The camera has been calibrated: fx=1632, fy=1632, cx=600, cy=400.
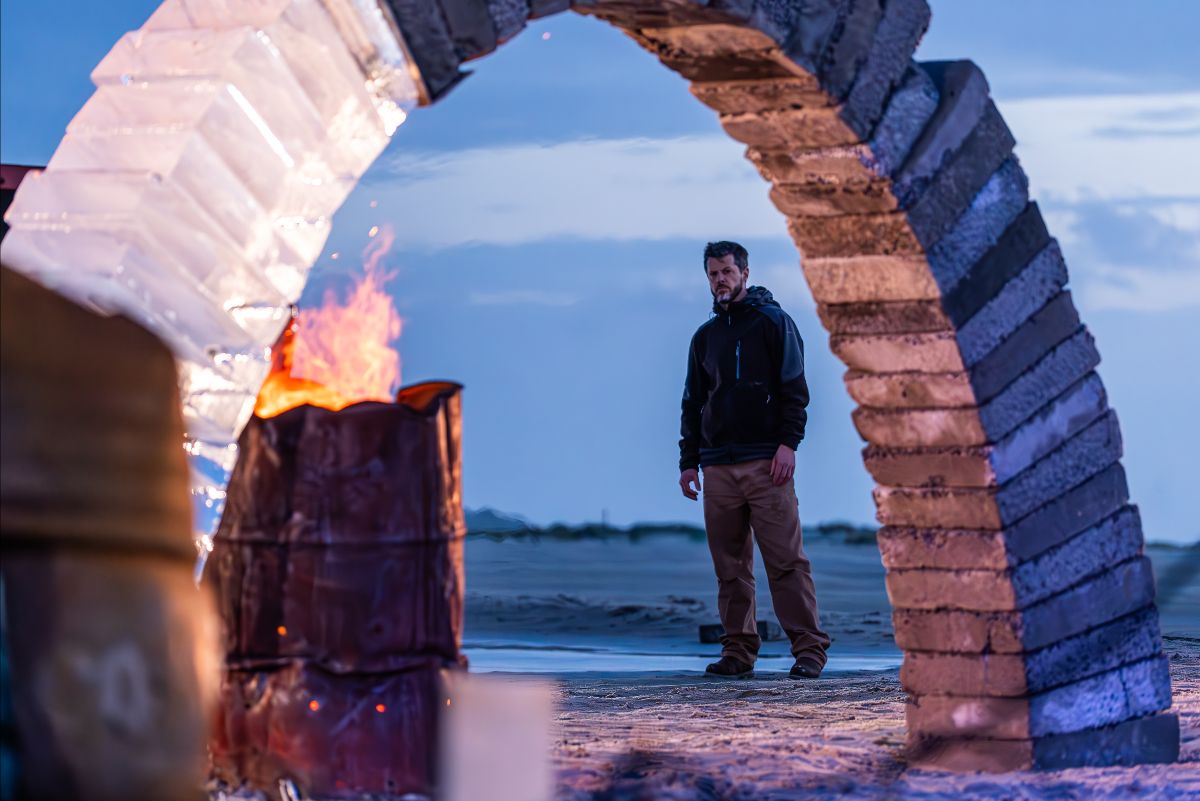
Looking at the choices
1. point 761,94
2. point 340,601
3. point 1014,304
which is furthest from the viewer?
point 1014,304

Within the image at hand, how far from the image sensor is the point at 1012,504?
15.9 feet

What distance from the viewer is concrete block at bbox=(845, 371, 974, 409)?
484 cm

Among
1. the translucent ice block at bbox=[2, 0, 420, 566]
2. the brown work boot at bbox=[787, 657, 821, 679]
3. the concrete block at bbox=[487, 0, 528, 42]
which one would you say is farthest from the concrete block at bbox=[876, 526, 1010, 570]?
the brown work boot at bbox=[787, 657, 821, 679]

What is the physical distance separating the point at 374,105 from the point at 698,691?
384 centimetres

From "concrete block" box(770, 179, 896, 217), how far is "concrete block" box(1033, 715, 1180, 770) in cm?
168

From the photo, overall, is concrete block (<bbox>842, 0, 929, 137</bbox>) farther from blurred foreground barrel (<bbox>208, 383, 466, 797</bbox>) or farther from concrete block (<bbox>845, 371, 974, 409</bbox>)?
blurred foreground barrel (<bbox>208, 383, 466, 797</bbox>)

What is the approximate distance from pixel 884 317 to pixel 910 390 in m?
0.24

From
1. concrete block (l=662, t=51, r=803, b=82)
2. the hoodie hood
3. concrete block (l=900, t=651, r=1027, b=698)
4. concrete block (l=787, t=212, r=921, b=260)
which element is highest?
the hoodie hood

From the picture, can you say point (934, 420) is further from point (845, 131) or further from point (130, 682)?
point (130, 682)

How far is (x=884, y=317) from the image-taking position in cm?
489

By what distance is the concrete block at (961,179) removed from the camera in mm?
4742

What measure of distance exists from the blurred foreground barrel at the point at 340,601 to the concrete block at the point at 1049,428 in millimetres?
1751

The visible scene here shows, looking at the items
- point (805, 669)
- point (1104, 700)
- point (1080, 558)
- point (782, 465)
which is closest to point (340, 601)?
point (1080, 558)

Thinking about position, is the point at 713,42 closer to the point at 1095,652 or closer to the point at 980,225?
the point at 980,225
